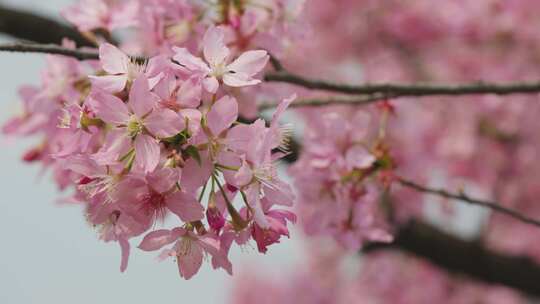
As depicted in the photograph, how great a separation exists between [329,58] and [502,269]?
3713 mm

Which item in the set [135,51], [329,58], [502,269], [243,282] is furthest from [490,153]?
[243,282]

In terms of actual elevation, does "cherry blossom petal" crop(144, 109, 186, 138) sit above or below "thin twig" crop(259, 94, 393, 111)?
above

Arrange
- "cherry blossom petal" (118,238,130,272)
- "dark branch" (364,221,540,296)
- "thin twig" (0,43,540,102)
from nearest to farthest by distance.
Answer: "cherry blossom petal" (118,238,130,272)
"thin twig" (0,43,540,102)
"dark branch" (364,221,540,296)

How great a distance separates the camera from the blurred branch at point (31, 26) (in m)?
2.78

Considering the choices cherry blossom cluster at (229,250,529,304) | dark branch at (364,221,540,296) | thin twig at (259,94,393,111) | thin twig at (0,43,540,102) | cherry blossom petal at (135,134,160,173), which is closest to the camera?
cherry blossom petal at (135,134,160,173)

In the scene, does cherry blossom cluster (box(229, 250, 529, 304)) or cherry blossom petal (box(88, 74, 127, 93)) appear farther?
cherry blossom cluster (box(229, 250, 529, 304))

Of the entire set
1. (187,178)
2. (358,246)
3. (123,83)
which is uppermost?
(123,83)

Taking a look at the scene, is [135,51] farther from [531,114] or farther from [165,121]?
[531,114]

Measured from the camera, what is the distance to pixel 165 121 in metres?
1.13

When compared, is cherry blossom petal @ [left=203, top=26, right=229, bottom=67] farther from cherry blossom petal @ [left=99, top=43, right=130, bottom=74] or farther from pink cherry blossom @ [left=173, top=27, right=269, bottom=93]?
cherry blossom petal @ [left=99, top=43, right=130, bottom=74]

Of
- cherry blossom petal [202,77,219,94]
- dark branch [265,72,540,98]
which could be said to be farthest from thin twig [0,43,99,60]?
dark branch [265,72,540,98]

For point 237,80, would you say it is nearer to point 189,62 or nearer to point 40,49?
point 189,62

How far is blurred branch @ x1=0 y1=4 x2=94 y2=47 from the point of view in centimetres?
278

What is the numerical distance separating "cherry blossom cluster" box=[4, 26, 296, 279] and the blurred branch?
5.27ft
